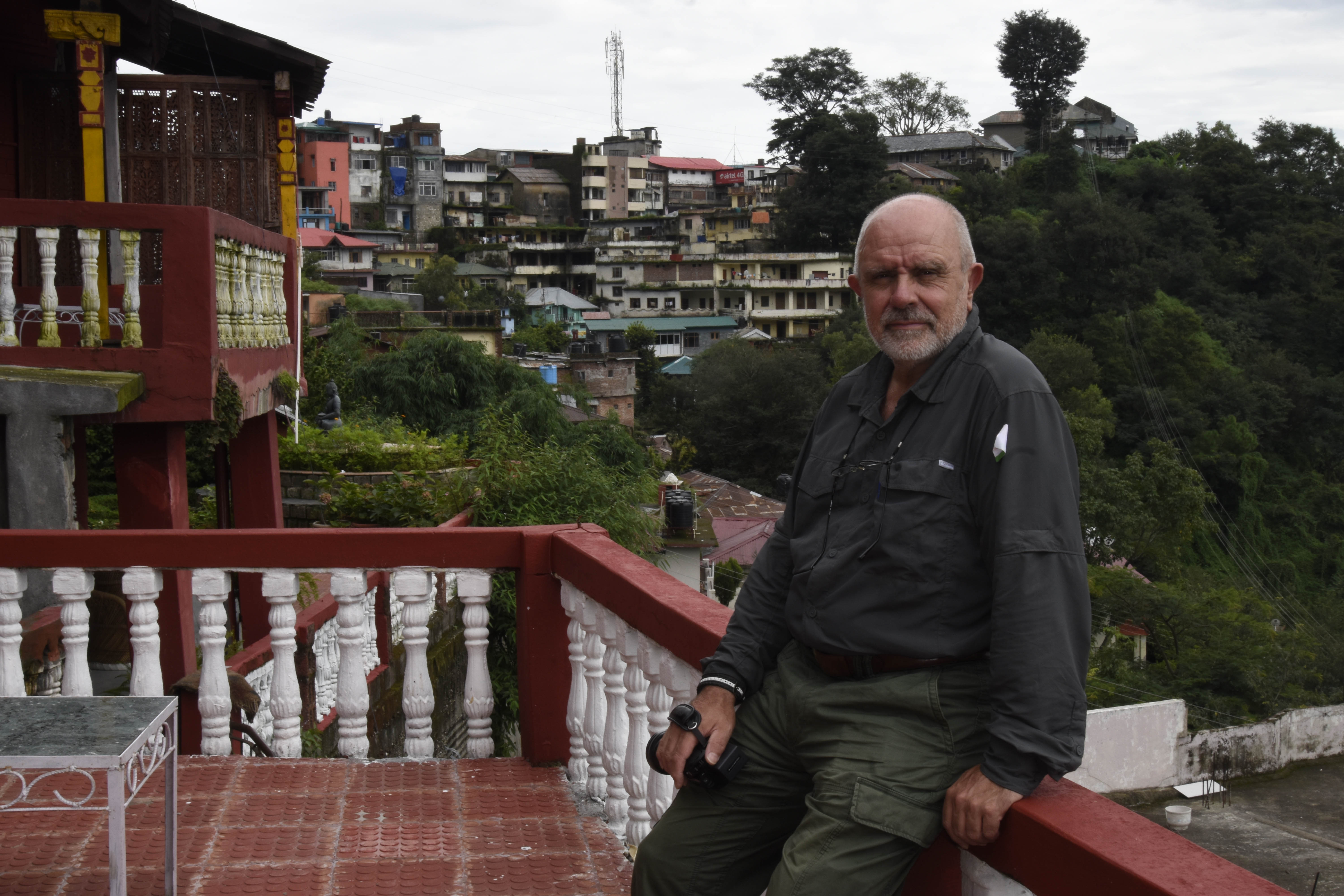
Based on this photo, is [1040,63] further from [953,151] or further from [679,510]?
[679,510]

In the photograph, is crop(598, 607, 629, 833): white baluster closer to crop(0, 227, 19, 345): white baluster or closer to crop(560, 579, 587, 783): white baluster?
crop(560, 579, 587, 783): white baluster

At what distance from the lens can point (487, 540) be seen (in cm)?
393

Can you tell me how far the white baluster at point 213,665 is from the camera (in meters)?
3.86

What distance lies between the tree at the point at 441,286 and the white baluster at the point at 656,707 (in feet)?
188

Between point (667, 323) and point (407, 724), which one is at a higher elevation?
point (667, 323)

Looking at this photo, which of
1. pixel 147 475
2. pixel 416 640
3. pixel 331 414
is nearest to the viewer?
pixel 416 640

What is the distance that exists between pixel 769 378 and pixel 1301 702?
1054 inches

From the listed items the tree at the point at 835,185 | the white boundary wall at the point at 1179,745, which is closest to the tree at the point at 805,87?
the tree at the point at 835,185

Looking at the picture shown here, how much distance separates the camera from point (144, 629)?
388 centimetres

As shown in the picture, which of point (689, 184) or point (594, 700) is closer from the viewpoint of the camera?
point (594, 700)

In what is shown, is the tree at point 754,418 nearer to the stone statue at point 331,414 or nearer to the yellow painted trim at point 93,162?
the stone statue at point 331,414

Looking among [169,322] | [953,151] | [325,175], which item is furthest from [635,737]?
[953,151]

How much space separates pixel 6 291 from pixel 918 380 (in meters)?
5.27

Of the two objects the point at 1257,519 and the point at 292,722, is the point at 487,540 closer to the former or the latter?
the point at 292,722
